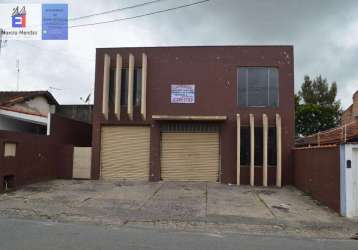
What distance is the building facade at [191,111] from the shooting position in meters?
19.8

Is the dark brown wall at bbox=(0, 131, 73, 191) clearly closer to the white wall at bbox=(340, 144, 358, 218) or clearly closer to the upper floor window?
the upper floor window

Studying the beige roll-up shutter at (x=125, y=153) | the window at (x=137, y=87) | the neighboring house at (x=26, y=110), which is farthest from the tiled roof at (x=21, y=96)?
the window at (x=137, y=87)

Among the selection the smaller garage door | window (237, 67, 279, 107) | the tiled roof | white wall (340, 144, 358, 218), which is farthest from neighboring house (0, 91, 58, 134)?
white wall (340, 144, 358, 218)

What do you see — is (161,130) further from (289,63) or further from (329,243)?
(329,243)

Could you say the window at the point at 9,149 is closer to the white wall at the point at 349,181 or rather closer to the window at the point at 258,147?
the window at the point at 258,147

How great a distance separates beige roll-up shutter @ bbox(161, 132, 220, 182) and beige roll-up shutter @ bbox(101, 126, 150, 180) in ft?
3.62

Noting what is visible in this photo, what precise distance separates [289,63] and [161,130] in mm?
7475

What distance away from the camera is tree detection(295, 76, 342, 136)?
1753 inches

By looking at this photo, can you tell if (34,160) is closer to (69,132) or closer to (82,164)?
(82,164)

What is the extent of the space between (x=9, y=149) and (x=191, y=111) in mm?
8842

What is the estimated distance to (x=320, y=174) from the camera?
1443 cm

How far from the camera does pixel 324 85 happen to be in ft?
170

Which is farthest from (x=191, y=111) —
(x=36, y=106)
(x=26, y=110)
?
(x=36, y=106)

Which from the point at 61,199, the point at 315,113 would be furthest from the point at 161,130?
the point at 315,113
